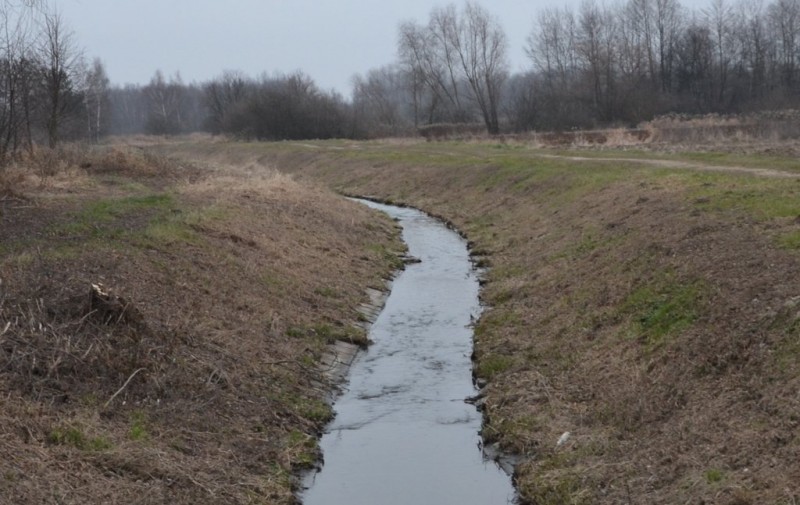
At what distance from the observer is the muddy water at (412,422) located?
944cm

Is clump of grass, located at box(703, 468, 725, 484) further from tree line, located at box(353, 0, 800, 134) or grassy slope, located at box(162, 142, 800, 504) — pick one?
tree line, located at box(353, 0, 800, 134)

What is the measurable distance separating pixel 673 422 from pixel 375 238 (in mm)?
16203

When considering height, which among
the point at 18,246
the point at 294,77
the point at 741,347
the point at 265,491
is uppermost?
the point at 294,77

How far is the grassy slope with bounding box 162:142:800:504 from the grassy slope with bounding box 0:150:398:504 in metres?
2.85

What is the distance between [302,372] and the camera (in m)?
12.9

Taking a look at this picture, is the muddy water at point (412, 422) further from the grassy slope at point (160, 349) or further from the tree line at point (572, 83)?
the tree line at point (572, 83)

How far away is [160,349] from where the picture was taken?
36.5 ft

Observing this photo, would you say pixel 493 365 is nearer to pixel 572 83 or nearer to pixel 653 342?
pixel 653 342

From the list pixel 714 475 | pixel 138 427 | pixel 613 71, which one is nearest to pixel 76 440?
pixel 138 427

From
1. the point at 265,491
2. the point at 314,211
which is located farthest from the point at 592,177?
the point at 265,491

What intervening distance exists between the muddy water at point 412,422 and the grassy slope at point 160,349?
46 centimetres

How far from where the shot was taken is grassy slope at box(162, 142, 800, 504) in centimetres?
848

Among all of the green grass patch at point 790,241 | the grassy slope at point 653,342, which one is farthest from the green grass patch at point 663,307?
the green grass patch at point 790,241

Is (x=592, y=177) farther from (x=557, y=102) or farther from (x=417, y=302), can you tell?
(x=557, y=102)
